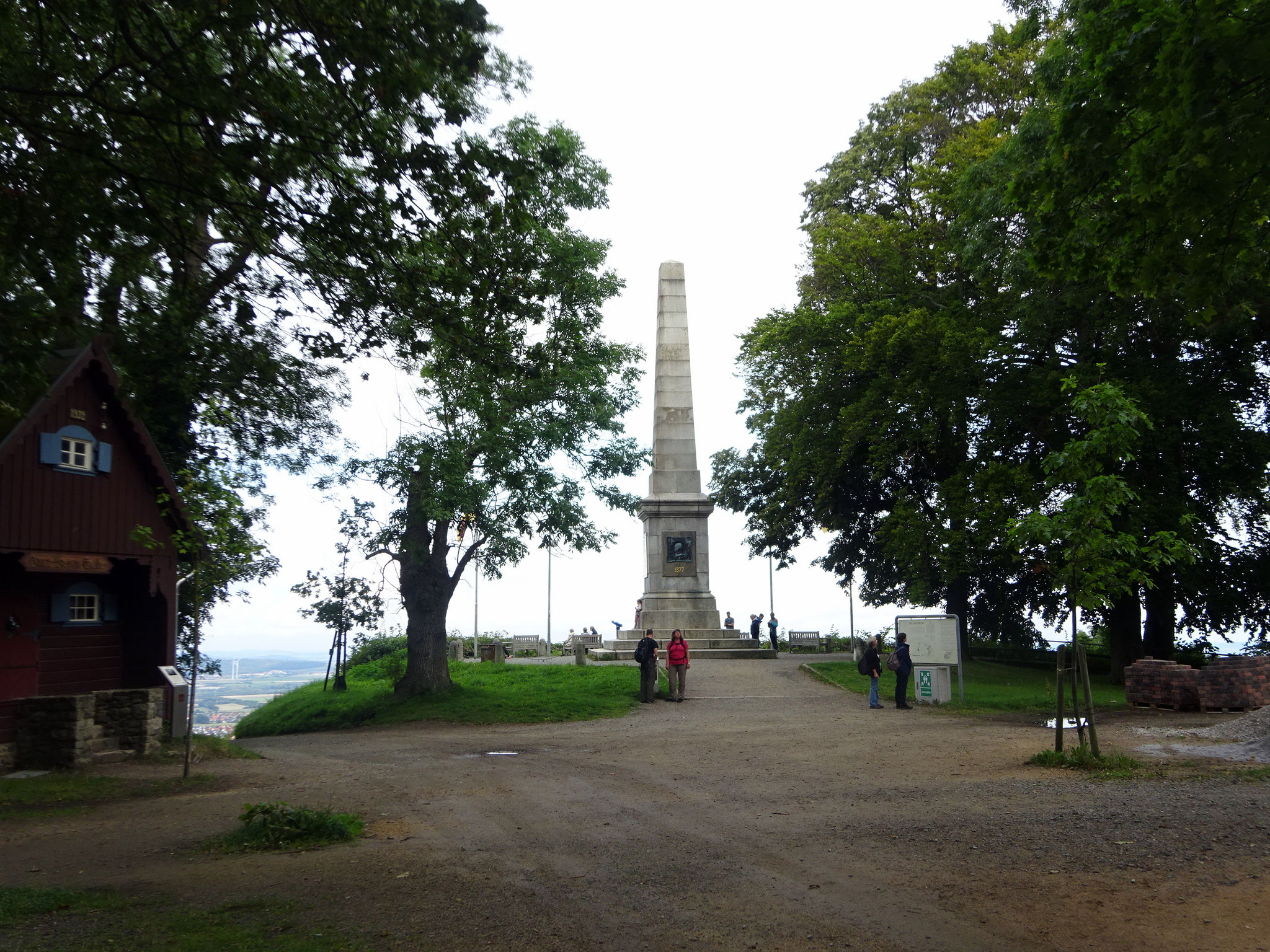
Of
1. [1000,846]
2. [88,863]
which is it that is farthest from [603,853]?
[88,863]

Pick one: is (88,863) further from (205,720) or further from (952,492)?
(952,492)

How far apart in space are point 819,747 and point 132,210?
1147 cm

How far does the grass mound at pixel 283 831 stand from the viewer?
8.77 m

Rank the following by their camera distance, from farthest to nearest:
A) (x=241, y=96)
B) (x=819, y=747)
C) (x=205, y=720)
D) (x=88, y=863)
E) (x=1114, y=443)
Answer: (x=205, y=720) < (x=819, y=747) < (x=1114, y=443) < (x=88, y=863) < (x=241, y=96)

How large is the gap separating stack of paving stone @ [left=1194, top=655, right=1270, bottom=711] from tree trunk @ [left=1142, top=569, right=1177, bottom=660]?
276 inches

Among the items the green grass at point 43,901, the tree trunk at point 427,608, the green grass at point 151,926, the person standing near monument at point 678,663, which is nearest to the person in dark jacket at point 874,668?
the person standing near monument at point 678,663

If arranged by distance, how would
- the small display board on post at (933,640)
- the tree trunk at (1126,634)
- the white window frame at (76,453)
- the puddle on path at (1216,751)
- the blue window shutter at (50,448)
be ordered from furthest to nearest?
the tree trunk at (1126,634), the small display board on post at (933,640), the white window frame at (76,453), the blue window shutter at (50,448), the puddle on path at (1216,751)

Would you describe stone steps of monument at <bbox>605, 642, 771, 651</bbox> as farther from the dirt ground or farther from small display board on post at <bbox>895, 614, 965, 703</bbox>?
the dirt ground

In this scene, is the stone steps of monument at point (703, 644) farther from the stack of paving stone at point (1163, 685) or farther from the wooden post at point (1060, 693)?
the wooden post at point (1060, 693)

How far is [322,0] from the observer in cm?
816

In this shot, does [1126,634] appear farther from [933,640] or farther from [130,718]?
[130,718]

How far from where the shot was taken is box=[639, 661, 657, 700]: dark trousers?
23.3 meters

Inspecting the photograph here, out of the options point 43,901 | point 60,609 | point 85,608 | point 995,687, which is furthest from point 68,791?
point 995,687

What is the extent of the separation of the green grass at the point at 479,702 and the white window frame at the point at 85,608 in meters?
7.37
